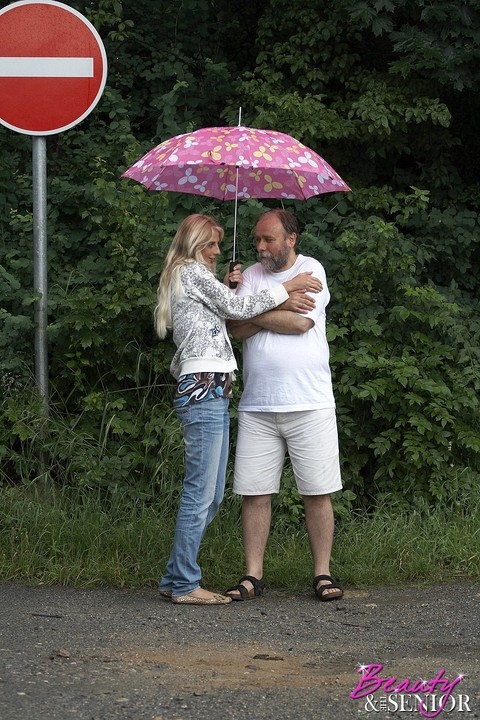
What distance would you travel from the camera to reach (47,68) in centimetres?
673

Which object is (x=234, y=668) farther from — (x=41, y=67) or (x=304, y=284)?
(x=41, y=67)

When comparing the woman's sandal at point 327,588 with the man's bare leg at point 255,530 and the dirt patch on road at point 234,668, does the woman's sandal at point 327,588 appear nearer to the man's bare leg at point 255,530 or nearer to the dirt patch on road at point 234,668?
the man's bare leg at point 255,530

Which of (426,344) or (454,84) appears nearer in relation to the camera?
(426,344)

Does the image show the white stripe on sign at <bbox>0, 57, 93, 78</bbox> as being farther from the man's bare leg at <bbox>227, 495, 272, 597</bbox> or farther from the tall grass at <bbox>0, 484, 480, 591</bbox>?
the man's bare leg at <bbox>227, 495, 272, 597</bbox>

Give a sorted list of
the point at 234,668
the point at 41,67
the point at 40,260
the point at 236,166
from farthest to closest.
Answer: the point at 40,260 < the point at 41,67 < the point at 236,166 < the point at 234,668

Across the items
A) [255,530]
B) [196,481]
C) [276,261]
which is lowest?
[255,530]

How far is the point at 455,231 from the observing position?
9.03 m

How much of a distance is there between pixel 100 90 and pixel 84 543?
2581 mm

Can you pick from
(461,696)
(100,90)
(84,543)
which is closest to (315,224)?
(100,90)

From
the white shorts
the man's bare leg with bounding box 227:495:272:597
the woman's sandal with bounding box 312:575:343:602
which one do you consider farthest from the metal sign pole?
the woman's sandal with bounding box 312:575:343:602

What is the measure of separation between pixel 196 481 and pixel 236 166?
165cm

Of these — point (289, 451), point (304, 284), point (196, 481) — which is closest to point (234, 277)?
point (304, 284)

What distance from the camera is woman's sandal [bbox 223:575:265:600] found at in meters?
5.91

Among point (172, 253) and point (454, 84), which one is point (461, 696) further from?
point (454, 84)
